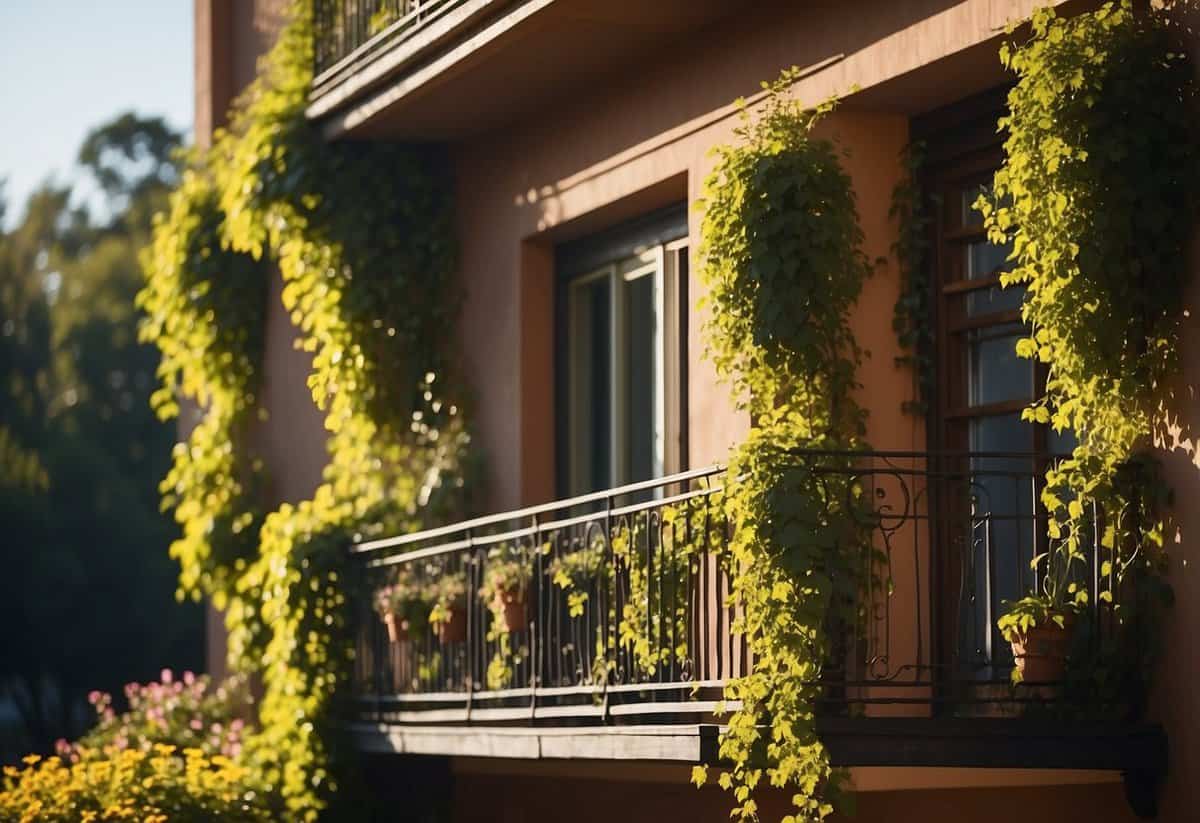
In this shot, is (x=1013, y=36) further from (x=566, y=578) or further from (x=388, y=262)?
(x=388, y=262)

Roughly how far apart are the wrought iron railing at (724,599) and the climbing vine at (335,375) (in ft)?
5.53

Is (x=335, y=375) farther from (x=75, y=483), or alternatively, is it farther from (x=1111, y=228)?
(x=75, y=483)

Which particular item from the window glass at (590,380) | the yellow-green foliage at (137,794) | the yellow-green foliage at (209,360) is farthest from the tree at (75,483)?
the window glass at (590,380)

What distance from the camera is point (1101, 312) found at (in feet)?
27.1

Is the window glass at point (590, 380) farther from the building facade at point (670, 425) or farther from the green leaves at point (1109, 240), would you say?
the green leaves at point (1109, 240)

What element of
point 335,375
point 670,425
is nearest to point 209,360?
point 335,375

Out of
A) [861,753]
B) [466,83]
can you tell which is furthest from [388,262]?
[861,753]

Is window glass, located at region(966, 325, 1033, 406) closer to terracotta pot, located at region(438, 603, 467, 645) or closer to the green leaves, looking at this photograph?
the green leaves

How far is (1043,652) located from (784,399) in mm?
2109

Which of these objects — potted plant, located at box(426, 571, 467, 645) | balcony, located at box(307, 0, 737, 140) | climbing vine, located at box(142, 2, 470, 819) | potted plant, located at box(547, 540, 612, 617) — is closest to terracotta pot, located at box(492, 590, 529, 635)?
potted plant, located at box(547, 540, 612, 617)

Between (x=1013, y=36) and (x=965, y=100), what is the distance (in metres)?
0.90

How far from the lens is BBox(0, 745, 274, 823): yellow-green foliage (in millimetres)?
12891

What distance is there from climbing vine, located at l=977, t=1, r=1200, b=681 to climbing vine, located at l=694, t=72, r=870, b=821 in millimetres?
841

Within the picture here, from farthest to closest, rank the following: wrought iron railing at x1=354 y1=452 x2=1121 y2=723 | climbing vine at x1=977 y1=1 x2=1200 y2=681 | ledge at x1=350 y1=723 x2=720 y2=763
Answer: ledge at x1=350 y1=723 x2=720 y2=763, wrought iron railing at x1=354 y1=452 x2=1121 y2=723, climbing vine at x1=977 y1=1 x2=1200 y2=681
